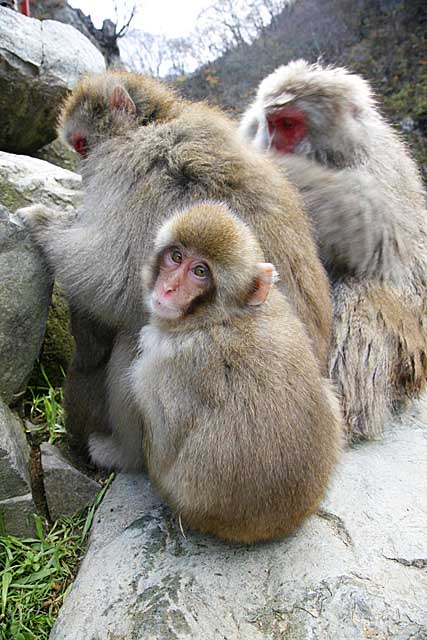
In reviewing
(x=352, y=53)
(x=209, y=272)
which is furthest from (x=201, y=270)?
(x=352, y=53)

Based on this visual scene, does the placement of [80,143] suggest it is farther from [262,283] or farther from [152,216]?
[262,283]

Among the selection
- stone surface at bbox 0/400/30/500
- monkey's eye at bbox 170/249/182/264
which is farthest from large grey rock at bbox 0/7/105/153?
monkey's eye at bbox 170/249/182/264

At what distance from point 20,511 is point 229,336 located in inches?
56.1

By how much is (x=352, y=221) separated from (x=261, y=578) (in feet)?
6.16

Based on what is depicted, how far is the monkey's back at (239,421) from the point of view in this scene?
267 cm

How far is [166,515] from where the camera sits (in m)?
3.25

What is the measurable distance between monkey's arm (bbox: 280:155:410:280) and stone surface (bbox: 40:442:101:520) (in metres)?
1.70

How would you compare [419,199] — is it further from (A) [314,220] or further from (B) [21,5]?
(B) [21,5]

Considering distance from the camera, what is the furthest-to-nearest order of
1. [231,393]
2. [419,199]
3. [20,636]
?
A: [419,199]
[20,636]
[231,393]

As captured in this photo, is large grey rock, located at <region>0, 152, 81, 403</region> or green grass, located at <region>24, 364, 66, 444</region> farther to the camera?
green grass, located at <region>24, 364, 66, 444</region>

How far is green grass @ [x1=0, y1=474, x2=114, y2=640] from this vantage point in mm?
3081

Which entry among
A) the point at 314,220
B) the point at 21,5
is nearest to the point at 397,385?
the point at 314,220

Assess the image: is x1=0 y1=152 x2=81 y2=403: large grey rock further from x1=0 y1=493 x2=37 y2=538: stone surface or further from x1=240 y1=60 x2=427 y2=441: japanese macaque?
x1=240 y1=60 x2=427 y2=441: japanese macaque

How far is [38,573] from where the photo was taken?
326cm
